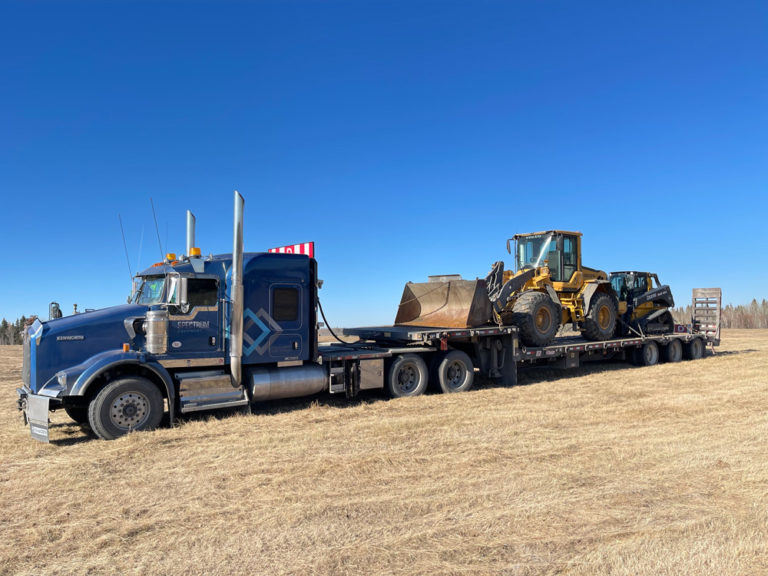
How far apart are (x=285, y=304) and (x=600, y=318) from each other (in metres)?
9.75

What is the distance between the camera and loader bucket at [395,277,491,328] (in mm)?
12312

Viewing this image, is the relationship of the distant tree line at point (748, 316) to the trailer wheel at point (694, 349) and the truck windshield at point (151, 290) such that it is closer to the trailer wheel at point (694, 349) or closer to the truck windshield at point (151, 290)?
the trailer wheel at point (694, 349)

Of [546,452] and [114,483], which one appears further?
[546,452]

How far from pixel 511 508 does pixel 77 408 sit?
7.17 meters

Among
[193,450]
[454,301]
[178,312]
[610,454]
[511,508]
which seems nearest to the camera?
[511,508]

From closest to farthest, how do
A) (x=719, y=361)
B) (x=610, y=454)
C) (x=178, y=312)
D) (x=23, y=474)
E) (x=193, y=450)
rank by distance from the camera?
1. (x=23, y=474)
2. (x=610, y=454)
3. (x=193, y=450)
4. (x=178, y=312)
5. (x=719, y=361)

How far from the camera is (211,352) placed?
29.7 feet

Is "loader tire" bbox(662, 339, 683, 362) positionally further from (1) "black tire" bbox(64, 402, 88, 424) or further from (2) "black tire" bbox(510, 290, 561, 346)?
(1) "black tire" bbox(64, 402, 88, 424)

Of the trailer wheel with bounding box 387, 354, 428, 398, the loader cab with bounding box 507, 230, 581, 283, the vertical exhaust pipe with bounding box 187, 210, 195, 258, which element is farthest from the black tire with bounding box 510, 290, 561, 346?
the vertical exhaust pipe with bounding box 187, 210, 195, 258

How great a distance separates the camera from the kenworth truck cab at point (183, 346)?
25.9ft

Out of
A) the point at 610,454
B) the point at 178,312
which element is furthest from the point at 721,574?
the point at 178,312

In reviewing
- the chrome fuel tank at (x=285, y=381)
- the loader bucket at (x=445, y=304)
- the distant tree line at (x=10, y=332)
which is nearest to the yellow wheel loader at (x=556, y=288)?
the loader bucket at (x=445, y=304)

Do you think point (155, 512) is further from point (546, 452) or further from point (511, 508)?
point (546, 452)

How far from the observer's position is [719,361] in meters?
17.7
